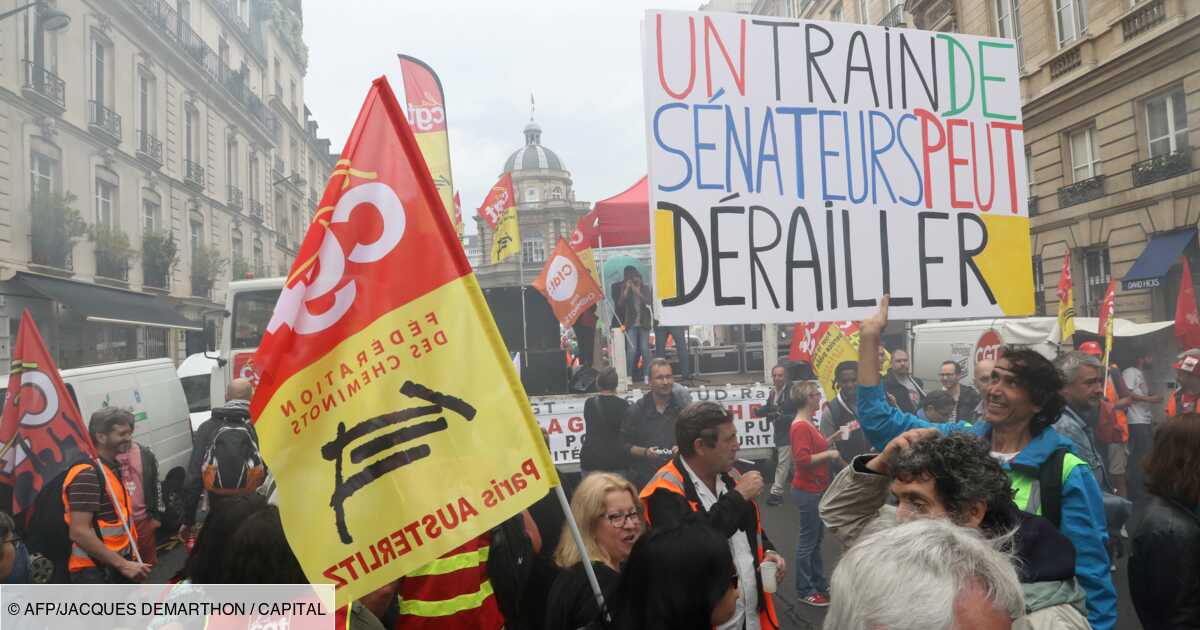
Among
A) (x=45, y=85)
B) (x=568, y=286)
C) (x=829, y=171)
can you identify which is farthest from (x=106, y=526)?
(x=45, y=85)

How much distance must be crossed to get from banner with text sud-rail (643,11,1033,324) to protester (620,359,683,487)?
277 centimetres

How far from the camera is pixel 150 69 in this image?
13.3 meters

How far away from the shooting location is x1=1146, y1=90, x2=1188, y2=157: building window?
14008 millimetres

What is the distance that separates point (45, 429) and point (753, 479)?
12.7 ft

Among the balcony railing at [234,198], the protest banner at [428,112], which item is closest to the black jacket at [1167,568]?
the protest banner at [428,112]

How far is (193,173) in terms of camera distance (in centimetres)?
1538

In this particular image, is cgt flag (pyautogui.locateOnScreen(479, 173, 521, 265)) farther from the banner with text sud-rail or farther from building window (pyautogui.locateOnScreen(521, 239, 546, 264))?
building window (pyautogui.locateOnScreen(521, 239, 546, 264))

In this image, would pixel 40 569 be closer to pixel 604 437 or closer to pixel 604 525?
pixel 604 525

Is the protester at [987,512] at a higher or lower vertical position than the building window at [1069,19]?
lower

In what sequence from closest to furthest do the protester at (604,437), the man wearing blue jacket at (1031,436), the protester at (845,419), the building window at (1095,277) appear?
the man wearing blue jacket at (1031,436)
the protester at (604,437)
the protester at (845,419)
the building window at (1095,277)

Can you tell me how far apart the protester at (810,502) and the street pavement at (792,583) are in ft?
0.41

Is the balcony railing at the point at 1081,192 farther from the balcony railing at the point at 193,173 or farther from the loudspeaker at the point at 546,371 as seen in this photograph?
the balcony railing at the point at 193,173

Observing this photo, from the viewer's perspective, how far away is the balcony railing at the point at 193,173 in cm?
1501

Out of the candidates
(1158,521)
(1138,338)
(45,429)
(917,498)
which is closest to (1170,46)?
(1138,338)
